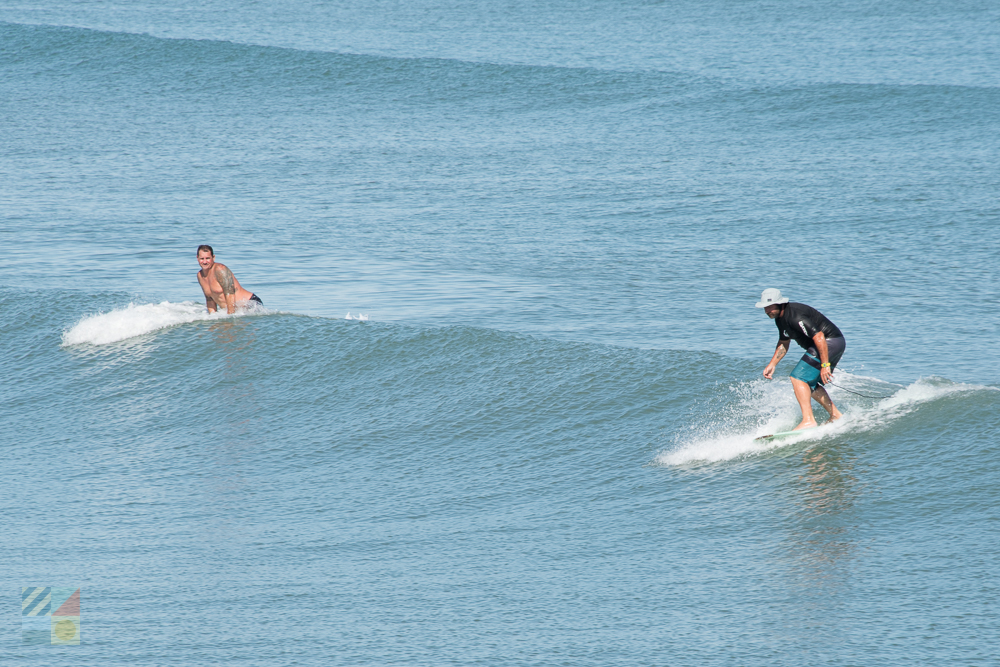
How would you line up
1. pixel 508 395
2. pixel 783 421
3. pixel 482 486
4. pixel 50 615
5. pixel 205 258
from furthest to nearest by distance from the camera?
1. pixel 205 258
2. pixel 508 395
3. pixel 783 421
4. pixel 482 486
5. pixel 50 615

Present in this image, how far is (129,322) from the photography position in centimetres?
1364

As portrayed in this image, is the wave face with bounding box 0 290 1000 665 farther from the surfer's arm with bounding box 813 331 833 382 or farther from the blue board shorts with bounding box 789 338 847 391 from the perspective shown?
the surfer's arm with bounding box 813 331 833 382

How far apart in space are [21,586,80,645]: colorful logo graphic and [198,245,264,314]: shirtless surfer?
510cm

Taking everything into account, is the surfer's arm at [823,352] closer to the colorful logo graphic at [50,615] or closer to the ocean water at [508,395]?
the ocean water at [508,395]

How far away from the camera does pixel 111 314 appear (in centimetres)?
1398

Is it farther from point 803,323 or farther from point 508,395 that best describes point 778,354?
point 508,395

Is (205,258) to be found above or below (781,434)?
above

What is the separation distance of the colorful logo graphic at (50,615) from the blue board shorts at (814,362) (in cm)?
500

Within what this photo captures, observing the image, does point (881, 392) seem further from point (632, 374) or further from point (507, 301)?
point (507, 301)

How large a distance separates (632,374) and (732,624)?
4723 mm

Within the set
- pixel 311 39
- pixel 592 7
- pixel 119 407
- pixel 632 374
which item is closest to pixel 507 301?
pixel 632 374

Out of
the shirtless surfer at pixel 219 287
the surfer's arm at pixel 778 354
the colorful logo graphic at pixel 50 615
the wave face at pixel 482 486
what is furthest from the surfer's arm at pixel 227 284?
the surfer's arm at pixel 778 354

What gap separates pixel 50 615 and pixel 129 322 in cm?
725

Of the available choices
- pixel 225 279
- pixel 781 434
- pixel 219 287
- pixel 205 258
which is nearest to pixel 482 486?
pixel 781 434
